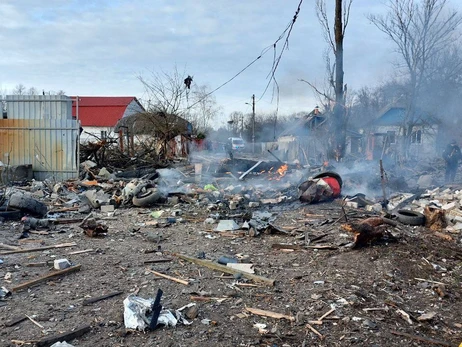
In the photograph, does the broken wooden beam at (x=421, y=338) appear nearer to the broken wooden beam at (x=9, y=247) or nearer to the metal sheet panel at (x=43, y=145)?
the broken wooden beam at (x=9, y=247)

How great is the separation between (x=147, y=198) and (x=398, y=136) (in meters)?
→ 18.8

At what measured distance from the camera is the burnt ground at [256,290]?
11.4ft

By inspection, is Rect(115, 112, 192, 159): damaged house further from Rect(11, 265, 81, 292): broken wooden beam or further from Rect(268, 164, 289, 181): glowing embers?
Rect(11, 265, 81, 292): broken wooden beam

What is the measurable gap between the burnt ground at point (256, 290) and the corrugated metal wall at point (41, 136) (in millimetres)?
7491

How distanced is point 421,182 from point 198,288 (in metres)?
11.3

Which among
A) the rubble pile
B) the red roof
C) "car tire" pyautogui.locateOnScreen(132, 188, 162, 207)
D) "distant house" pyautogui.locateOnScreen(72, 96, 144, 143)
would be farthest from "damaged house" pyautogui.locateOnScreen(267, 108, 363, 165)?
the red roof

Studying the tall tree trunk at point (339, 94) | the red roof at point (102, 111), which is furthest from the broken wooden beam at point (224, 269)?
the red roof at point (102, 111)

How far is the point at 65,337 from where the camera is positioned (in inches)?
129

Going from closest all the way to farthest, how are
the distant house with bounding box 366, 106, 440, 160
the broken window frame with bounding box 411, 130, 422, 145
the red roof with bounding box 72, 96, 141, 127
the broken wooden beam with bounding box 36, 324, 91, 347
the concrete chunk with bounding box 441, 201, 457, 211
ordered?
1. the broken wooden beam with bounding box 36, 324, 91, 347
2. the concrete chunk with bounding box 441, 201, 457, 211
3. the distant house with bounding box 366, 106, 440, 160
4. the broken window frame with bounding box 411, 130, 422, 145
5. the red roof with bounding box 72, 96, 141, 127

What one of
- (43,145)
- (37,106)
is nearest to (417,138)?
(43,145)

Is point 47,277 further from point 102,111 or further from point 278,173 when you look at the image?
point 102,111

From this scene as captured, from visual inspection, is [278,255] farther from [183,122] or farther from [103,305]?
[183,122]

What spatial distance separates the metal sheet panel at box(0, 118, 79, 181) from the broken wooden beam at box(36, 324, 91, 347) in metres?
11.7

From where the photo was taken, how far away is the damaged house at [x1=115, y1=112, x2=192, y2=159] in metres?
19.2
